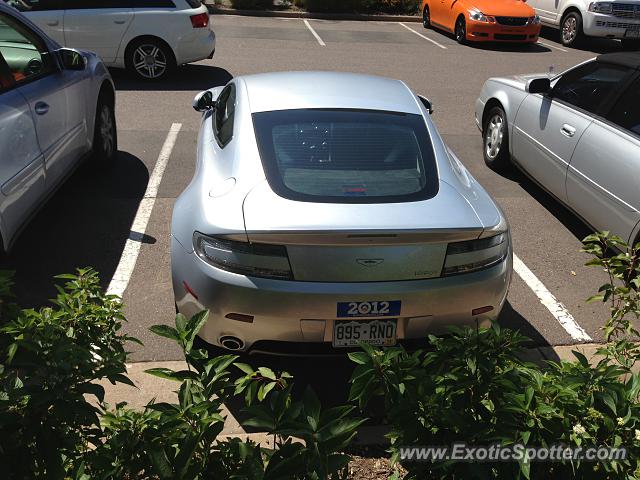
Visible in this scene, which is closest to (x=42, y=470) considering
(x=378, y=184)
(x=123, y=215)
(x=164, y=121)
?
(x=378, y=184)

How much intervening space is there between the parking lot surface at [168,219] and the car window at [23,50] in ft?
4.12

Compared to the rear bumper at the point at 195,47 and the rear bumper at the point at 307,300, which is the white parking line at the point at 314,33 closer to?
the rear bumper at the point at 195,47

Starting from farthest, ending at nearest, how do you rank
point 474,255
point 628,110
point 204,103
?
point 204,103, point 628,110, point 474,255

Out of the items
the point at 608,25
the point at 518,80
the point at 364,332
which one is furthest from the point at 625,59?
the point at 608,25

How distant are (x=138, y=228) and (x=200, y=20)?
20.8 ft

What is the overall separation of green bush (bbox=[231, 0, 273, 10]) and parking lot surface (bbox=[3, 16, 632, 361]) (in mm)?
6175

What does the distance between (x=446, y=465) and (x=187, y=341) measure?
37.9 inches

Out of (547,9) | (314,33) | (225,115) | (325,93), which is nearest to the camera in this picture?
(325,93)

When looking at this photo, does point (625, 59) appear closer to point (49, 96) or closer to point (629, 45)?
point (49, 96)

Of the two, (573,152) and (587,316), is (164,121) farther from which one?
(587,316)

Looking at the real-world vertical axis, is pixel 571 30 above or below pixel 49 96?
below

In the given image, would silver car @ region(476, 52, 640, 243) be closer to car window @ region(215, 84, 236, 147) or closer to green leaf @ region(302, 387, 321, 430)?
car window @ region(215, 84, 236, 147)

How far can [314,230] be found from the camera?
3.34m

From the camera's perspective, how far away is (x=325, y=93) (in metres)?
4.57
